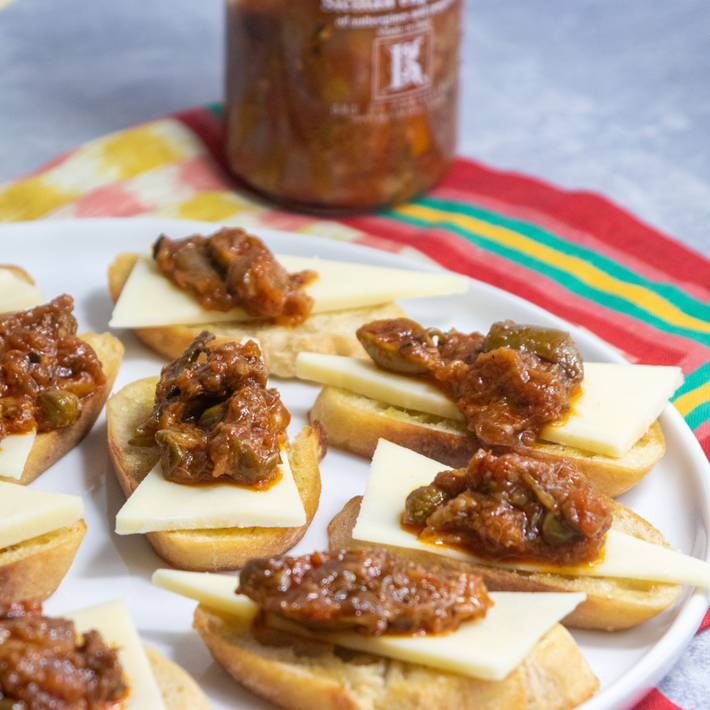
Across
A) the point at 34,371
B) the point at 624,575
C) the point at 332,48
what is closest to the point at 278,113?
the point at 332,48

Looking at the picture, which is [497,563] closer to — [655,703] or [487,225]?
[655,703]

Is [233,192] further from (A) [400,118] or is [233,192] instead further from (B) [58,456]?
(B) [58,456]

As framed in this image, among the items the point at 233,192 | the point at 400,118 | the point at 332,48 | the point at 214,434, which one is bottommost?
the point at 233,192

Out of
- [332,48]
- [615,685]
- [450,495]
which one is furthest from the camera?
[332,48]

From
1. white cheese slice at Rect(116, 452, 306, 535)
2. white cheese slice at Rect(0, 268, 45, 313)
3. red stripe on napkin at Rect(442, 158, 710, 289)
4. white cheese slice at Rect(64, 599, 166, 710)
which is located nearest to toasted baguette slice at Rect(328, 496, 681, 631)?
white cheese slice at Rect(116, 452, 306, 535)

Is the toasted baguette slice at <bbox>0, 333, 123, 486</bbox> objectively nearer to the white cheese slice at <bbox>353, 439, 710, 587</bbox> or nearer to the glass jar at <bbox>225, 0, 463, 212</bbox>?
the white cheese slice at <bbox>353, 439, 710, 587</bbox>
